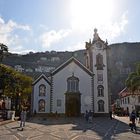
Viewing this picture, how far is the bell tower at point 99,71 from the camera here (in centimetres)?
4938

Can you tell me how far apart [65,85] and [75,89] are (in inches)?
83.1

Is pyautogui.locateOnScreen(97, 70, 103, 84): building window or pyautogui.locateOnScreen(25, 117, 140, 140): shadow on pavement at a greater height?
pyautogui.locateOnScreen(97, 70, 103, 84): building window

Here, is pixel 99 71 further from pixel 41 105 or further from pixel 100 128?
pixel 100 128

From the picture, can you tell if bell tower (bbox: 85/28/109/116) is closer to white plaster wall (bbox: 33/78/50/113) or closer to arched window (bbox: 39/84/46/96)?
white plaster wall (bbox: 33/78/50/113)

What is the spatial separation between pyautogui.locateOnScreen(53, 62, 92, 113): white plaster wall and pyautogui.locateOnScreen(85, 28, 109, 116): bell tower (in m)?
1.47

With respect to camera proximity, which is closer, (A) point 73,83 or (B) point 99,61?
(A) point 73,83

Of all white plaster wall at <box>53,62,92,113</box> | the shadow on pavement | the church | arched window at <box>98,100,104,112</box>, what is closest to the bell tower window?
the church

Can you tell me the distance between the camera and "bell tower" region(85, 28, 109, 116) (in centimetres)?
4938

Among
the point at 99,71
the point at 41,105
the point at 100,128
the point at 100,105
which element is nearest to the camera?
the point at 100,128

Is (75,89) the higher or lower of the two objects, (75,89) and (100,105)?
the higher

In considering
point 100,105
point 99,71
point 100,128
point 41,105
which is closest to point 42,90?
point 41,105

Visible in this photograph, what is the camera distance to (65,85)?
163ft

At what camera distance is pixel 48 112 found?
49.1 m

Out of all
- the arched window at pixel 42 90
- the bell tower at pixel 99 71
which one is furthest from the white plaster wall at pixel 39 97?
the bell tower at pixel 99 71
